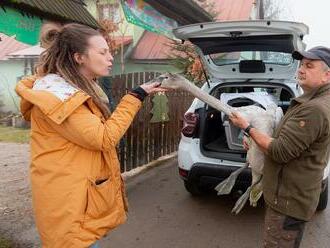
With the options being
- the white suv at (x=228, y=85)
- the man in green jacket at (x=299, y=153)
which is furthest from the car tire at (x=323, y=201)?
the man in green jacket at (x=299, y=153)

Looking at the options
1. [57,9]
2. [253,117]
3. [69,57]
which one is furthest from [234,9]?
[69,57]

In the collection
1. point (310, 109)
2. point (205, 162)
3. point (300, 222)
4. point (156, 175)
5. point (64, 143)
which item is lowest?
point (156, 175)

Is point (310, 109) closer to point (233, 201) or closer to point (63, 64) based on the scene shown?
point (63, 64)

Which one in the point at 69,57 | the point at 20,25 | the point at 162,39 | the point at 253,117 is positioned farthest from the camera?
the point at 162,39

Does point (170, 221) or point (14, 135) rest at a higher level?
point (170, 221)

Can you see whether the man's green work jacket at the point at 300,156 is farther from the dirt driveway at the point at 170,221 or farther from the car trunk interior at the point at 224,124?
the car trunk interior at the point at 224,124

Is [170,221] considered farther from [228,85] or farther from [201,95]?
[201,95]

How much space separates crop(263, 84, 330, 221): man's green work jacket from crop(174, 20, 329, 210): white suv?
1852 millimetres

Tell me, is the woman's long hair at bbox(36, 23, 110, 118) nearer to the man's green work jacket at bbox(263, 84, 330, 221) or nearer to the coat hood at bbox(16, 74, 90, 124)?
the coat hood at bbox(16, 74, 90, 124)

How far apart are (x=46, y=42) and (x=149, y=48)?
17.6 metres

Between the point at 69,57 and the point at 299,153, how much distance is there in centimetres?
139

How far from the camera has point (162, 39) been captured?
19.5m

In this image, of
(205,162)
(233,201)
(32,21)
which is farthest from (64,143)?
(233,201)

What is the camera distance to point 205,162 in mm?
4754
